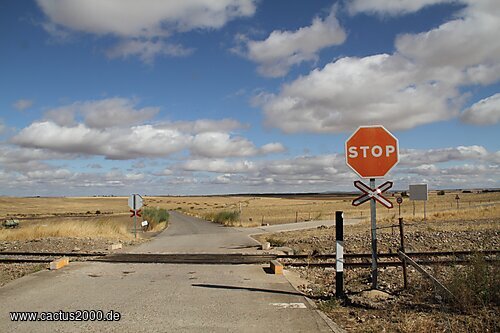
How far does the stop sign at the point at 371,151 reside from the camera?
7.90 m

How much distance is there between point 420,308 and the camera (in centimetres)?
721

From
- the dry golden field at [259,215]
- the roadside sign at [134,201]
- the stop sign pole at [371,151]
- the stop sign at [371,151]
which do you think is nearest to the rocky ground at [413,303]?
the stop sign pole at [371,151]

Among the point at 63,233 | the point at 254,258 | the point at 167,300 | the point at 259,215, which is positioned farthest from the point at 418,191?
the point at 259,215

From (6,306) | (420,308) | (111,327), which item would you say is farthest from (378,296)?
(6,306)

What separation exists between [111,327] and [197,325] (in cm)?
124

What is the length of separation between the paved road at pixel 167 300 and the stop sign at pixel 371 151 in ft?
8.73

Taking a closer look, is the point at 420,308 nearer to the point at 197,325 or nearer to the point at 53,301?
the point at 197,325

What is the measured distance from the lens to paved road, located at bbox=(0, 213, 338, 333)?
645 centimetres

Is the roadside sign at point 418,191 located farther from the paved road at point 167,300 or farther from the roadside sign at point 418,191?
the paved road at point 167,300

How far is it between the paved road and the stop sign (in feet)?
8.73

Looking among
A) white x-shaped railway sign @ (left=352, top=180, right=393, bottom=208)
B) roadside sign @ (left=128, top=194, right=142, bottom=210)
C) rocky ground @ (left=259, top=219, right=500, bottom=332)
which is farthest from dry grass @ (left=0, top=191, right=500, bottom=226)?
white x-shaped railway sign @ (left=352, top=180, right=393, bottom=208)

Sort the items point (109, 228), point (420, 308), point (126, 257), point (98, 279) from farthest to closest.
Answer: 1. point (109, 228)
2. point (126, 257)
3. point (98, 279)
4. point (420, 308)

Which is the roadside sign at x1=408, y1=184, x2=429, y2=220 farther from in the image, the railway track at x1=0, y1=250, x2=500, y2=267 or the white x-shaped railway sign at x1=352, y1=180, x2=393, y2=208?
the white x-shaped railway sign at x1=352, y1=180, x2=393, y2=208

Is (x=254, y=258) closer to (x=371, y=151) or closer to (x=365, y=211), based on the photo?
(x=371, y=151)
